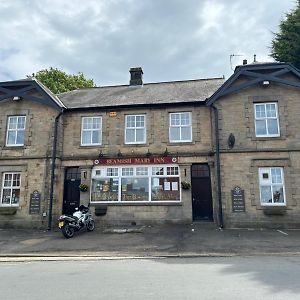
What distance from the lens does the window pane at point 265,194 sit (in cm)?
1500

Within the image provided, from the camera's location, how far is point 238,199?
15000 millimetres

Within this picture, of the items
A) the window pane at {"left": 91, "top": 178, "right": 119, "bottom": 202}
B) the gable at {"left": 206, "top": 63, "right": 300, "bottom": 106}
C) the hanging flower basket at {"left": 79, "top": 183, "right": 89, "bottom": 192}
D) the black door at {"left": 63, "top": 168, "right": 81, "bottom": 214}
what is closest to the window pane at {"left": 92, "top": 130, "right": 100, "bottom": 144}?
the black door at {"left": 63, "top": 168, "right": 81, "bottom": 214}

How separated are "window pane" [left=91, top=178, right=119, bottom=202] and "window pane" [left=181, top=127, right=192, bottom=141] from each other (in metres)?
4.47

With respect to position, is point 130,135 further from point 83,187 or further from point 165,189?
point 83,187

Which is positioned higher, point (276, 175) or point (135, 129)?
point (135, 129)

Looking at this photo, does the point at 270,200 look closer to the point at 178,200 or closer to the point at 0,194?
the point at 178,200

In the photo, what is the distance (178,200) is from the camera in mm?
15914

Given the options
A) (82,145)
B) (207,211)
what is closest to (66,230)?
(82,145)

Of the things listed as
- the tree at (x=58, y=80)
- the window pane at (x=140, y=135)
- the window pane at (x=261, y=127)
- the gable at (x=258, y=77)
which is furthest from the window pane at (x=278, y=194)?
the tree at (x=58, y=80)

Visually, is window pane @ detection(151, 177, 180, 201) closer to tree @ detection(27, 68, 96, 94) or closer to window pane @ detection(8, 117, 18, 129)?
window pane @ detection(8, 117, 18, 129)

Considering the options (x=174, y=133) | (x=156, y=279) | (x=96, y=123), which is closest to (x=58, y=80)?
(x=96, y=123)

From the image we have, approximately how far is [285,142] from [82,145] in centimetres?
1121

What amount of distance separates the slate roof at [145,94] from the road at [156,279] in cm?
1032

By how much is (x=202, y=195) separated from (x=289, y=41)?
15325 mm
